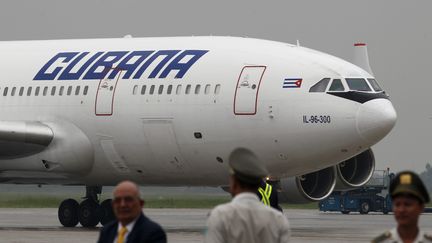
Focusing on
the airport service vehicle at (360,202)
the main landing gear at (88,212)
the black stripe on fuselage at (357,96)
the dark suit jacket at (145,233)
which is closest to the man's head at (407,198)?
→ the dark suit jacket at (145,233)

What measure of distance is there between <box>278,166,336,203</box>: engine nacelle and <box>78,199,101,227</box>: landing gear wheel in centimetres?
488

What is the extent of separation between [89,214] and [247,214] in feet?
77.3

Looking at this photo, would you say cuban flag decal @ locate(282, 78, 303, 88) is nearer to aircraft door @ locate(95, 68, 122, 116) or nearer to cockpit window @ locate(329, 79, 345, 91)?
cockpit window @ locate(329, 79, 345, 91)

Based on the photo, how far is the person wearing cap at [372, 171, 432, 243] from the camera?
6.97m

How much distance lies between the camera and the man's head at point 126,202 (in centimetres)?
812

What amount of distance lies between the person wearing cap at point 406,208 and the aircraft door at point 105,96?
21807 mm

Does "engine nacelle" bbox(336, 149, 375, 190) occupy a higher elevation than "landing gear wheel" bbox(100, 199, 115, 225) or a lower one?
higher

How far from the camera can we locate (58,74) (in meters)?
29.8

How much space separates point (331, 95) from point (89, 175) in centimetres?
679

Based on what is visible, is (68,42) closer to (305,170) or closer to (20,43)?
(20,43)

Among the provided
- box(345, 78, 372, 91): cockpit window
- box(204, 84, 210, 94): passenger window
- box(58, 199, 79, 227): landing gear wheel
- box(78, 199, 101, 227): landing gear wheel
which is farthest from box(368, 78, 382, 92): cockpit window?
box(58, 199, 79, 227): landing gear wheel

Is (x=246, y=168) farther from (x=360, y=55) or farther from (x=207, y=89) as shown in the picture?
(x=360, y=55)

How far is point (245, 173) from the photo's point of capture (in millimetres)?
7641

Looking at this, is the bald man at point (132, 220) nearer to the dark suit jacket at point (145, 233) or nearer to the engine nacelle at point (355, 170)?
the dark suit jacket at point (145, 233)
